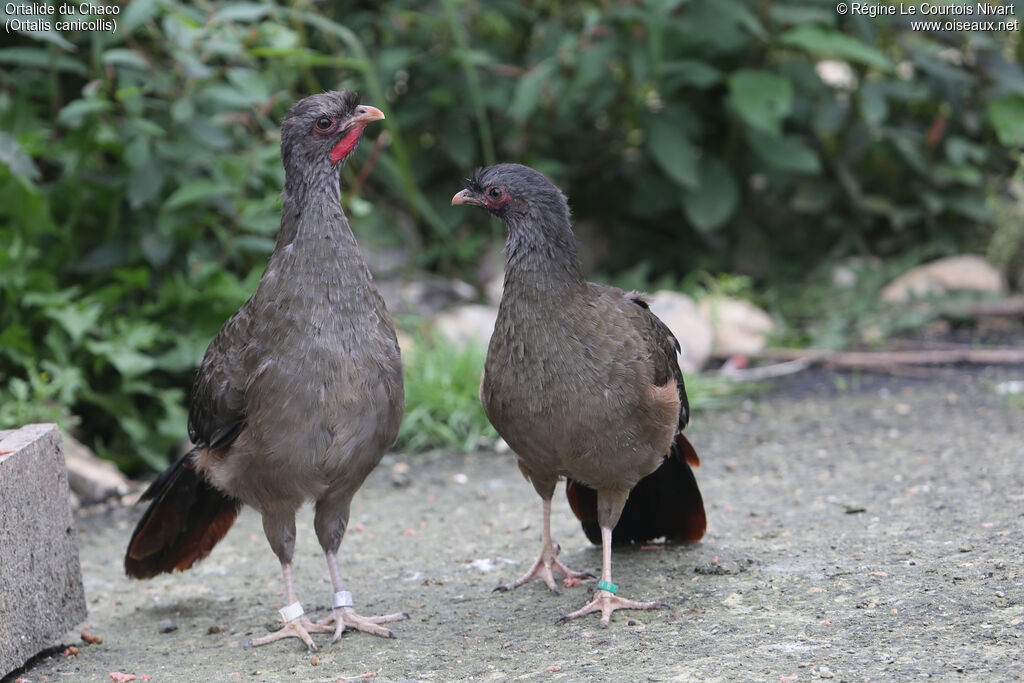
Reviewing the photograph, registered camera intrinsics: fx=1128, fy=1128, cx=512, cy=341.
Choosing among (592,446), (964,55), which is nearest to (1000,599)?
(592,446)

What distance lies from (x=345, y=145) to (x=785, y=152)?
5.07 metres

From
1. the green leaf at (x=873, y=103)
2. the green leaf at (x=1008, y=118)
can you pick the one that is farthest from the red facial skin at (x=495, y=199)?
the green leaf at (x=1008, y=118)

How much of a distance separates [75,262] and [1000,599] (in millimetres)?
5344

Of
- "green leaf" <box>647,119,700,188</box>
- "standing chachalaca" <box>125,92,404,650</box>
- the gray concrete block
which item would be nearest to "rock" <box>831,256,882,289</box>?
"green leaf" <box>647,119,700,188</box>

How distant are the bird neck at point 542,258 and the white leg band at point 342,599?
1289 millimetres

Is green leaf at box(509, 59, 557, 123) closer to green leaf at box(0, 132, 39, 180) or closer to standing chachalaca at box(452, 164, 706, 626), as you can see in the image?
green leaf at box(0, 132, 39, 180)

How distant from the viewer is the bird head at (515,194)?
4.21 m

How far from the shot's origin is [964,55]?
9.20 metres

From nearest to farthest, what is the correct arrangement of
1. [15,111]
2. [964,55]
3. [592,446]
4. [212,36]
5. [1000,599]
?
[1000,599] → [592,446] → [212,36] → [15,111] → [964,55]

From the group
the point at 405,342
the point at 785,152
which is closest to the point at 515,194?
the point at 405,342

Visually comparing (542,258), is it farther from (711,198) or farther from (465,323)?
(711,198)

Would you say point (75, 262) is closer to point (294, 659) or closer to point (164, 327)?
point (164, 327)

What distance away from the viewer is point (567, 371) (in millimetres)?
4000

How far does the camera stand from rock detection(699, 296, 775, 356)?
318 inches
